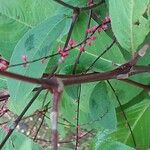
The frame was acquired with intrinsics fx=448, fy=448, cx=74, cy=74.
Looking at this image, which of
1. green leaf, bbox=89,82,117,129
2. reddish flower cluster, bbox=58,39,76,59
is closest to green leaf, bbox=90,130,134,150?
green leaf, bbox=89,82,117,129

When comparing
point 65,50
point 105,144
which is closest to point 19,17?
point 65,50

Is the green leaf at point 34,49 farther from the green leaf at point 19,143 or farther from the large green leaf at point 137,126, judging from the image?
the large green leaf at point 137,126

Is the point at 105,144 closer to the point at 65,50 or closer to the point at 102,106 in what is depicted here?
the point at 102,106

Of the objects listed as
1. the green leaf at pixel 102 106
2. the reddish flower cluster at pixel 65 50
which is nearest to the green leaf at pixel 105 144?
the green leaf at pixel 102 106

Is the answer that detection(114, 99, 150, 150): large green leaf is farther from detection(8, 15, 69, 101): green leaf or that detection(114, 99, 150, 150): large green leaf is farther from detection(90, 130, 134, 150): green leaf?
detection(8, 15, 69, 101): green leaf

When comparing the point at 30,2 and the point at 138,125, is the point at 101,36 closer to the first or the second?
the point at 30,2
